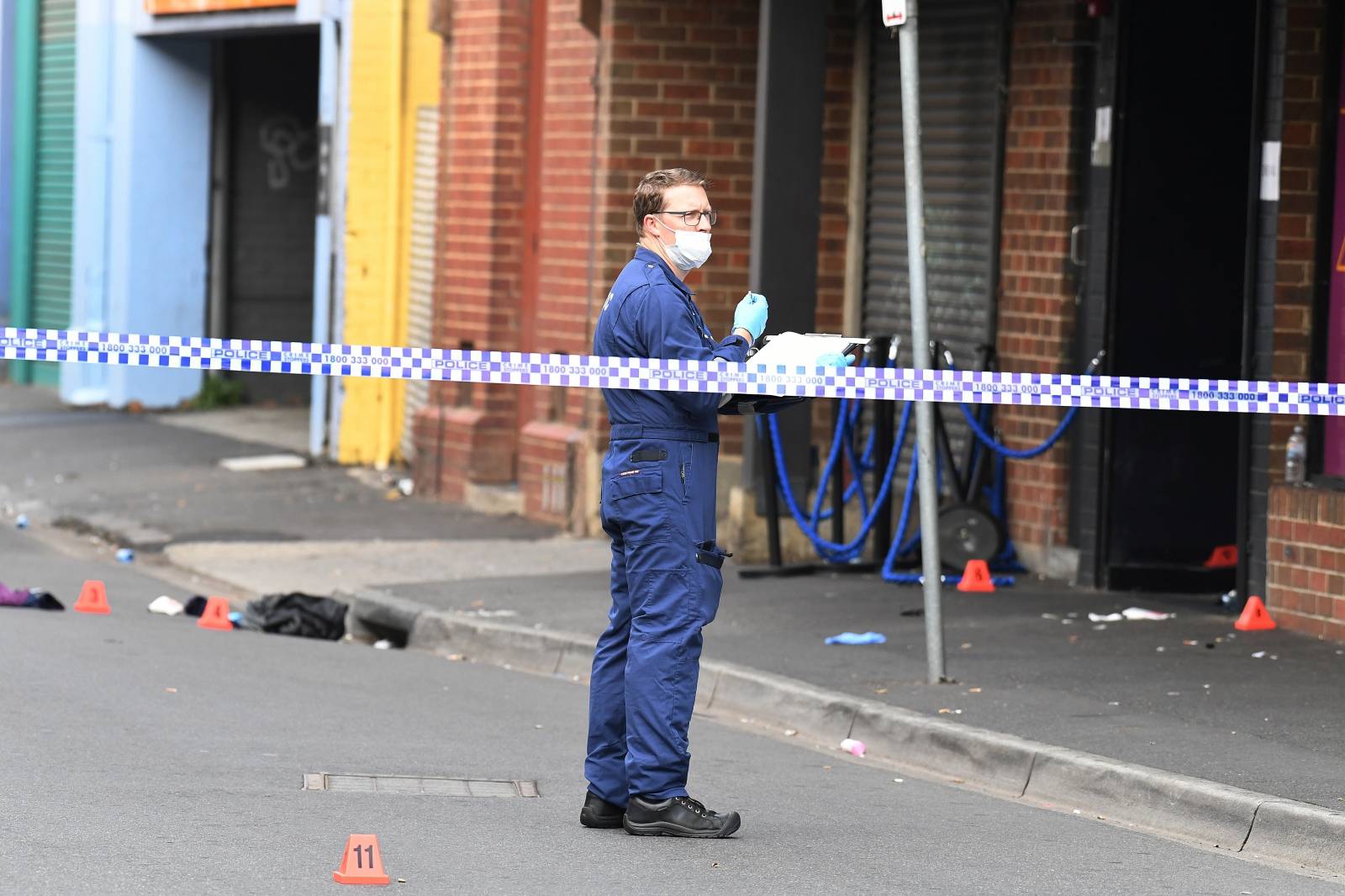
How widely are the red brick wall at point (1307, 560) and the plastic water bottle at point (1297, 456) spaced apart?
0.07 metres

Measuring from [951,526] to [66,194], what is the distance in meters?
13.6

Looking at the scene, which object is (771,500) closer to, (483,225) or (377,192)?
(483,225)

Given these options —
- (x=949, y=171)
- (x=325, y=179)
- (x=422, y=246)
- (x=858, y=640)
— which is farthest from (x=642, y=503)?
(x=325, y=179)

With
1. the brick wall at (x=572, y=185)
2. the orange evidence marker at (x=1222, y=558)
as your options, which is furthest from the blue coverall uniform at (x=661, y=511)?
the brick wall at (x=572, y=185)

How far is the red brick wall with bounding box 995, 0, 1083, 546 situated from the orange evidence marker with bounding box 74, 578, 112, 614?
452cm

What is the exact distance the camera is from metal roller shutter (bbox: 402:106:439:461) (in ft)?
51.9

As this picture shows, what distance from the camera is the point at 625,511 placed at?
6340mm

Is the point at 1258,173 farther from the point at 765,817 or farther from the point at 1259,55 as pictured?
the point at 765,817

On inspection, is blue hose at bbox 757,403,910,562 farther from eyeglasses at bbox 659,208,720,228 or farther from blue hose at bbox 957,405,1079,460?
eyeglasses at bbox 659,208,720,228

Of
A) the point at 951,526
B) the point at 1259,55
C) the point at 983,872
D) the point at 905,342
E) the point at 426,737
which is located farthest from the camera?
the point at 905,342

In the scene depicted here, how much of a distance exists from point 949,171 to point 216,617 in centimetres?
446

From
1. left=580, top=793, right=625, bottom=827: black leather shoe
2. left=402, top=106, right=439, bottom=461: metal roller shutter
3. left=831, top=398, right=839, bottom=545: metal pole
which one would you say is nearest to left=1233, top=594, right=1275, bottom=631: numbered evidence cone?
left=831, top=398, right=839, bottom=545: metal pole

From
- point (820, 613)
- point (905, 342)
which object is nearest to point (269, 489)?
point (905, 342)

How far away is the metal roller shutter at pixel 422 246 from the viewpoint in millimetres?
15828
